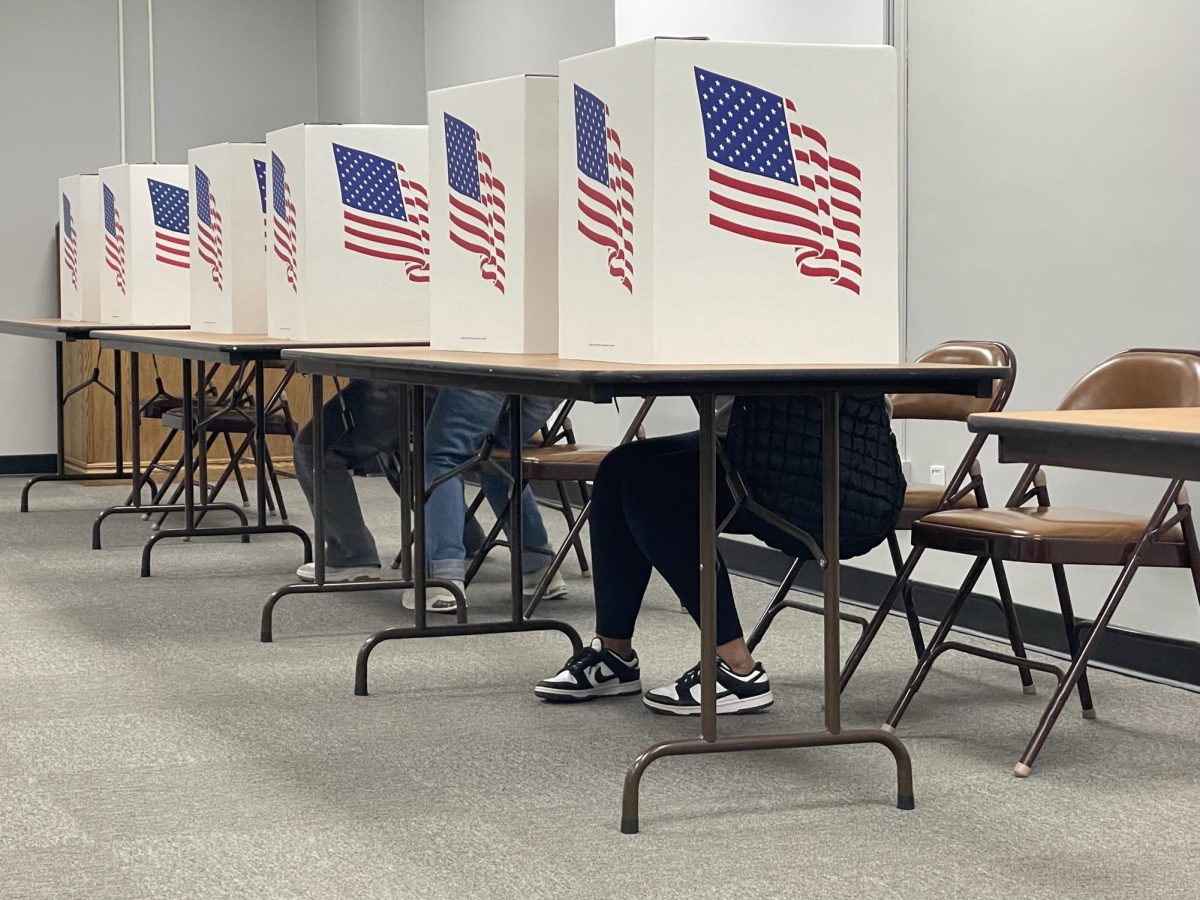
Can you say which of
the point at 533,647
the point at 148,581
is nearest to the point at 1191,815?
the point at 533,647

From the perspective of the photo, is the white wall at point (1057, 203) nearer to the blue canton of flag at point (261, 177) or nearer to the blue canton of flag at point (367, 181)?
the blue canton of flag at point (367, 181)

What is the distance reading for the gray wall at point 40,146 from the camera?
7.85 meters

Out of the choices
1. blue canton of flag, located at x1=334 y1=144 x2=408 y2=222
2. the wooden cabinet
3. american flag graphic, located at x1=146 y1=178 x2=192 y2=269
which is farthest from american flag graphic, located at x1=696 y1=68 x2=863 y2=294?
the wooden cabinet

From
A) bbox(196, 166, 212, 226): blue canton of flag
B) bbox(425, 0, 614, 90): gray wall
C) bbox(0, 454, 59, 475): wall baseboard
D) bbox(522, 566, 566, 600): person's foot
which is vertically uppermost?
bbox(425, 0, 614, 90): gray wall

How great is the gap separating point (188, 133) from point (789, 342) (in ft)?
21.0

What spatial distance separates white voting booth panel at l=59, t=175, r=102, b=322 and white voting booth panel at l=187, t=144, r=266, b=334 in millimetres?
1470

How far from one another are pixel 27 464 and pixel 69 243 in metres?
2.02

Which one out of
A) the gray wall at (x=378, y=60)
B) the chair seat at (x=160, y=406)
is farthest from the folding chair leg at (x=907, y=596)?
the gray wall at (x=378, y=60)

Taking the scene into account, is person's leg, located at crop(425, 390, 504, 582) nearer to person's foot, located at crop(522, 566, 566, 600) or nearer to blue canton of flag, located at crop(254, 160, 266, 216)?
person's foot, located at crop(522, 566, 566, 600)

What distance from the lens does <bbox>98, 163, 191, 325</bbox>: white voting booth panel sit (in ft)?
17.2

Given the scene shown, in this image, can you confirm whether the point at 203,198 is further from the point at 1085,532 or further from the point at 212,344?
the point at 1085,532

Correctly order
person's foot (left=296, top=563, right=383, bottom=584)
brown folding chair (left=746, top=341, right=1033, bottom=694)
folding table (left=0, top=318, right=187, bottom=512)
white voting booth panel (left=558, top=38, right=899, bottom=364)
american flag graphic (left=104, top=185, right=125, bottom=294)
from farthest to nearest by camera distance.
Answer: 1. american flag graphic (left=104, top=185, right=125, bottom=294)
2. folding table (left=0, top=318, right=187, bottom=512)
3. person's foot (left=296, top=563, right=383, bottom=584)
4. brown folding chair (left=746, top=341, right=1033, bottom=694)
5. white voting booth panel (left=558, top=38, right=899, bottom=364)

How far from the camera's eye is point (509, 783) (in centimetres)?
268

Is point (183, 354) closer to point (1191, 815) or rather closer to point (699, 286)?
point (699, 286)
